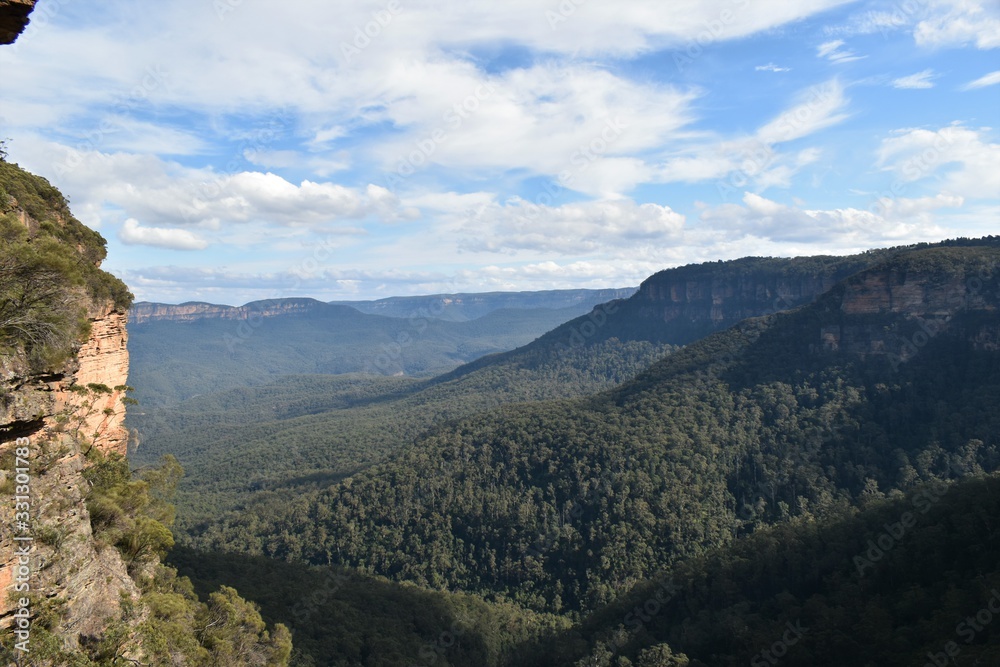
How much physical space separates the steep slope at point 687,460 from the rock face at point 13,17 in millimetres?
60429

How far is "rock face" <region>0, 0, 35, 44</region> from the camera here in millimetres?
9429

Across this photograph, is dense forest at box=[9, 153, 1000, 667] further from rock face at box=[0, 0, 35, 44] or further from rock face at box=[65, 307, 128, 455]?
rock face at box=[0, 0, 35, 44]

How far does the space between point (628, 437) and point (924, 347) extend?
4449 centimetres

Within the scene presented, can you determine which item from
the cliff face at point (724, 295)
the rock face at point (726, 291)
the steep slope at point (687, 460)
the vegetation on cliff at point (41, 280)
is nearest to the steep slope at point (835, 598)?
the steep slope at point (687, 460)

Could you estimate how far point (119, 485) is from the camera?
19594 mm

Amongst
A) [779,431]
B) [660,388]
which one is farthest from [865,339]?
[660,388]

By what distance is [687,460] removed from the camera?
7006 cm

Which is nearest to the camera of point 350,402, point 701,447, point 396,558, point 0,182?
point 0,182

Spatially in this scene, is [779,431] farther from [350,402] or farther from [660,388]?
[350,402]

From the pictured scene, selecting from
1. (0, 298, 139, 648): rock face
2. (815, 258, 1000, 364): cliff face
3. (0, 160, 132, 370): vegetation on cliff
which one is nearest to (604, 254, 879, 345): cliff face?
(815, 258, 1000, 364): cliff face

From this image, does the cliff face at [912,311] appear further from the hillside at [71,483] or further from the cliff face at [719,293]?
the hillside at [71,483]

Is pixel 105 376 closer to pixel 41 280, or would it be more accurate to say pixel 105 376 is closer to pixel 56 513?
pixel 41 280

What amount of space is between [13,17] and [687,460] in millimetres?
72772

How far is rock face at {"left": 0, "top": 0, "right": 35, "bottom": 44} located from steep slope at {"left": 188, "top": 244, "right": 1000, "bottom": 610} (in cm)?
6043
